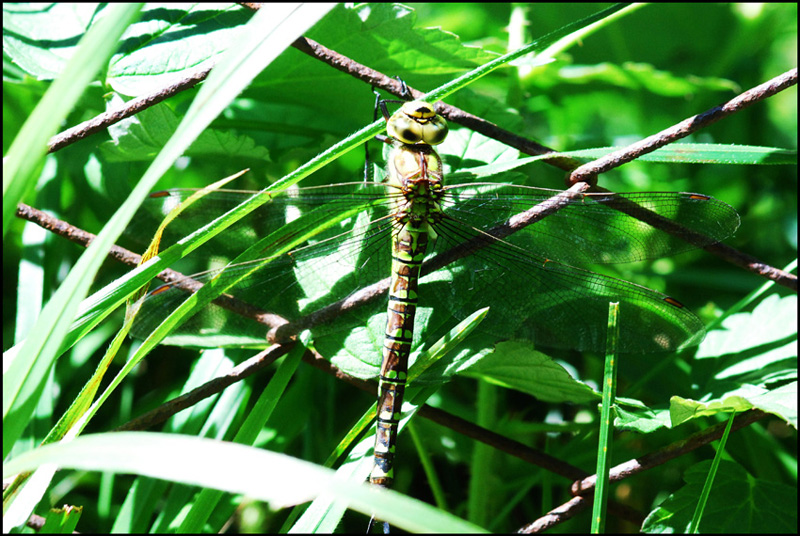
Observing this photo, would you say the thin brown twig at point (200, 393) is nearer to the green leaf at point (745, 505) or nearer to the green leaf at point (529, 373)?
the green leaf at point (529, 373)

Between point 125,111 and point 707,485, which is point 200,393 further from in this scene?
point 707,485

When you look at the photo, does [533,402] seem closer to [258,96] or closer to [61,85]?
[258,96]

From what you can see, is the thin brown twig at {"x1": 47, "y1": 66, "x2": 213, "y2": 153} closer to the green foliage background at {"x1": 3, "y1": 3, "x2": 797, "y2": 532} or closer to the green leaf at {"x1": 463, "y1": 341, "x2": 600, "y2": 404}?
the green foliage background at {"x1": 3, "y1": 3, "x2": 797, "y2": 532}

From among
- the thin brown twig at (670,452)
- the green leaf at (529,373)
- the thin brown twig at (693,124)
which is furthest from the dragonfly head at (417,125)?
the thin brown twig at (670,452)

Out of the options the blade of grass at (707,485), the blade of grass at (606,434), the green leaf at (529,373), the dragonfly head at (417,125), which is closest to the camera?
the blade of grass at (606,434)

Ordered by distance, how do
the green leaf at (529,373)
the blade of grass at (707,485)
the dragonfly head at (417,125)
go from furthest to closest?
the dragonfly head at (417,125)
the green leaf at (529,373)
the blade of grass at (707,485)

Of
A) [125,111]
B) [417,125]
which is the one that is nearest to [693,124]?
[417,125]

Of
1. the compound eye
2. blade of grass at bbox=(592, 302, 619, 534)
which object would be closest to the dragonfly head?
the compound eye
